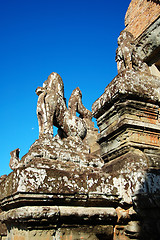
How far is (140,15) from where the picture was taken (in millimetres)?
5645

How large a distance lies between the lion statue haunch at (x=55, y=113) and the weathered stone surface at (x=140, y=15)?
243 centimetres

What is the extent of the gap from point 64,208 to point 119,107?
1.29 m

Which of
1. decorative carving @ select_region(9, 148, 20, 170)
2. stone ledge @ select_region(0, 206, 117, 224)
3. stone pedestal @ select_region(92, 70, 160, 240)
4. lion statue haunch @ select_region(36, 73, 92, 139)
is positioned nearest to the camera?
stone ledge @ select_region(0, 206, 117, 224)

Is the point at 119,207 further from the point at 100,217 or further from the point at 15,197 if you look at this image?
the point at 15,197

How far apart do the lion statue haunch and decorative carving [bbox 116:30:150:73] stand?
2.25 metres

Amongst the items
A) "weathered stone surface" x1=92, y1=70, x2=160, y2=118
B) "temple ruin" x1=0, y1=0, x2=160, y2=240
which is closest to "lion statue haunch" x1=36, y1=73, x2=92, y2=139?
"temple ruin" x1=0, y1=0, x2=160, y2=240

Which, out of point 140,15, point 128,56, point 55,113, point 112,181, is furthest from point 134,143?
point 140,15

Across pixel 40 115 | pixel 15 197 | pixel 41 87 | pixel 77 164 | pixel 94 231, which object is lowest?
pixel 94 231

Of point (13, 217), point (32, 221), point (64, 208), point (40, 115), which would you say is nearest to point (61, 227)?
point (64, 208)

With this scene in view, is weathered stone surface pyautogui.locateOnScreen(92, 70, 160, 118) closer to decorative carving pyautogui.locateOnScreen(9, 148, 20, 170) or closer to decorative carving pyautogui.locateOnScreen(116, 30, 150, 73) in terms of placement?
decorative carving pyautogui.locateOnScreen(116, 30, 150, 73)

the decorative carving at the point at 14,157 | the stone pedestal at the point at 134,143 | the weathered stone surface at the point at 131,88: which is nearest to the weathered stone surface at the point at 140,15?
Result: the weathered stone surface at the point at 131,88

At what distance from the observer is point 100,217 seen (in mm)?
1849

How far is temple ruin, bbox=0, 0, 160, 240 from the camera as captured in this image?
1.65m

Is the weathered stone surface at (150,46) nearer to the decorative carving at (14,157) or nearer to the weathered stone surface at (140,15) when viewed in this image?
the weathered stone surface at (140,15)
